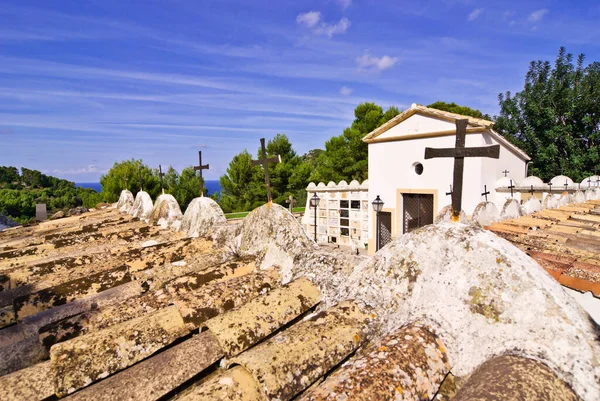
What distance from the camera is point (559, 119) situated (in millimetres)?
18438

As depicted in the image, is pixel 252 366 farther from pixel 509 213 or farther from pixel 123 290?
pixel 509 213

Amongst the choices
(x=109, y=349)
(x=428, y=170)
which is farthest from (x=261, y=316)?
(x=428, y=170)

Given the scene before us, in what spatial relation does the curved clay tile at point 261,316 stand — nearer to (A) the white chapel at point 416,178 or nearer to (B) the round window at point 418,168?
(A) the white chapel at point 416,178

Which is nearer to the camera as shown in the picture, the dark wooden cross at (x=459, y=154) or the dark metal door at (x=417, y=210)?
the dark wooden cross at (x=459, y=154)

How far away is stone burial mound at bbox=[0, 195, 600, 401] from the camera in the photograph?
140 cm

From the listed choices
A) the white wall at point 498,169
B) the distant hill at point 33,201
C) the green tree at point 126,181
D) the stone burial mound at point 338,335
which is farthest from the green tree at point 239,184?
the stone burial mound at point 338,335

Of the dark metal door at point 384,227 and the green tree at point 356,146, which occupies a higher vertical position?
the green tree at point 356,146

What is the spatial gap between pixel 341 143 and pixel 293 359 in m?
26.1

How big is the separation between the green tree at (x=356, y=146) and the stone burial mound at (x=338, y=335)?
23335mm

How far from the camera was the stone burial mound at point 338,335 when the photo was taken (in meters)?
1.40

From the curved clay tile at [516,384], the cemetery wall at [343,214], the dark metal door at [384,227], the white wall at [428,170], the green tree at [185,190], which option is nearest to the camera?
the curved clay tile at [516,384]

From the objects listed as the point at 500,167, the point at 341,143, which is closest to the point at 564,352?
the point at 500,167

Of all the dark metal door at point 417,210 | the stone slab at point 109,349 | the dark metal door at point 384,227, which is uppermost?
the stone slab at point 109,349

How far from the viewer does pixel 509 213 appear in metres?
5.54
